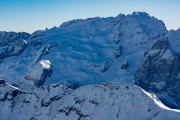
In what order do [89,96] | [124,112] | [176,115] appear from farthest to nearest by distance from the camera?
1. [89,96]
2. [124,112]
3. [176,115]

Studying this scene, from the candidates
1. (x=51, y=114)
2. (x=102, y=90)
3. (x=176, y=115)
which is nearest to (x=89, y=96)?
(x=102, y=90)

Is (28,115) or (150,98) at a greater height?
(150,98)

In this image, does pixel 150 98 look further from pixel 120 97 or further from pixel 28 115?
pixel 28 115

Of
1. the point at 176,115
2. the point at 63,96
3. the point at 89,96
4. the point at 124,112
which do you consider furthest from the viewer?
the point at 63,96

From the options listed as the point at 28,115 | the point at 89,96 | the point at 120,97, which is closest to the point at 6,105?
the point at 28,115

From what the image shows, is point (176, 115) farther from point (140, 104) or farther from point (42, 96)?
point (42, 96)

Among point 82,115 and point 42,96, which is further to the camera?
point 42,96

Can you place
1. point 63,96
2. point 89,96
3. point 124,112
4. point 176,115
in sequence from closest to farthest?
point 176,115
point 124,112
point 89,96
point 63,96
